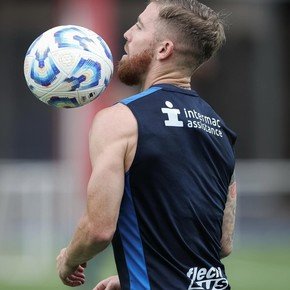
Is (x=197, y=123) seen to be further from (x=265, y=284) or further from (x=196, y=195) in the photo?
(x=265, y=284)

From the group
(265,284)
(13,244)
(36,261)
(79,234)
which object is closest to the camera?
(79,234)

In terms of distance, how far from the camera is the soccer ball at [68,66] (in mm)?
5242

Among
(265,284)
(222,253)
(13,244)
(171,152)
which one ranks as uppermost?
(171,152)

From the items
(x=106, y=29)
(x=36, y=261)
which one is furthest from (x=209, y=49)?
(x=106, y=29)

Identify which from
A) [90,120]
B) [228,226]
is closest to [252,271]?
[90,120]

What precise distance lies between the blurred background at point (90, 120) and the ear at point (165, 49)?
926 cm

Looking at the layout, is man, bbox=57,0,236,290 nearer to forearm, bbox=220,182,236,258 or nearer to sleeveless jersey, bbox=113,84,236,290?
sleeveless jersey, bbox=113,84,236,290

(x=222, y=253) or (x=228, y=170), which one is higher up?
(x=228, y=170)

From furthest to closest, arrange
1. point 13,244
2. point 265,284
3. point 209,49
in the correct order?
1. point 13,244
2. point 265,284
3. point 209,49

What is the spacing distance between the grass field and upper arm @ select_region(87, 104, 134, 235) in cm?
515

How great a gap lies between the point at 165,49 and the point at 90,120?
10.3 meters

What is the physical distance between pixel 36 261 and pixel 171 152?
30.5 feet

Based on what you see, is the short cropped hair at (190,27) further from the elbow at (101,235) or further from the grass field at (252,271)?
the grass field at (252,271)

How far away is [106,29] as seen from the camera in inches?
614
